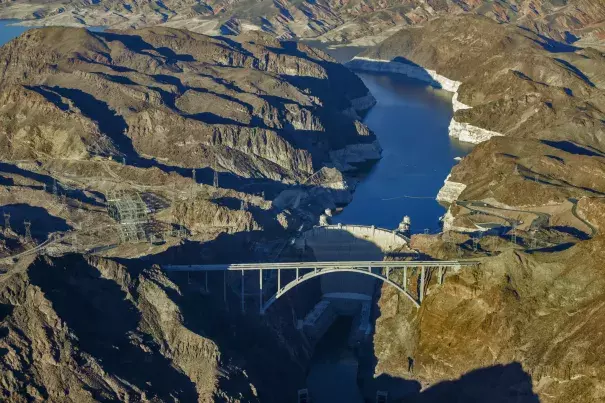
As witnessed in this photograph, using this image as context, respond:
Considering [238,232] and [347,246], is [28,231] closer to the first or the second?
[238,232]

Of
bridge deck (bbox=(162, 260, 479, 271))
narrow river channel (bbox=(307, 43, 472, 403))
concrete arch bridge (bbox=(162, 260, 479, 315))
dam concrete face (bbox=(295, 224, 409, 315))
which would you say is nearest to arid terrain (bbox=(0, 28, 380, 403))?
bridge deck (bbox=(162, 260, 479, 271))

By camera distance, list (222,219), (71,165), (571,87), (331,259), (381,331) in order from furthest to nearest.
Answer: (571,87) → (71,165) → (331,259) → (222,219) → (381,331)

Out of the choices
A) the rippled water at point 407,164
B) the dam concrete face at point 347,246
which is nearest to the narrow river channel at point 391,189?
the rippled water at point 407,164

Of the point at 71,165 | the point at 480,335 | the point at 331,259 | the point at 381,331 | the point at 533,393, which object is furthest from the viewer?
the point at 71,165

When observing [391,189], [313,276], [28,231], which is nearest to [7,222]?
[28,231]

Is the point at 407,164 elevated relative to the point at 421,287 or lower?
lower

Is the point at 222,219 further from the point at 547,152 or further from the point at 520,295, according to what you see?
the point at 547,152

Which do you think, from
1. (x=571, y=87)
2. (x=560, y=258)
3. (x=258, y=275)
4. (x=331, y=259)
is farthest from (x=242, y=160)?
(x=571, y=87)

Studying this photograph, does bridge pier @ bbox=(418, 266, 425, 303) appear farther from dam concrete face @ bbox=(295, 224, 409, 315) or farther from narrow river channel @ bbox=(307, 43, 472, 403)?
dam concrete face @ bbox=(295, 224, 409, 315)
